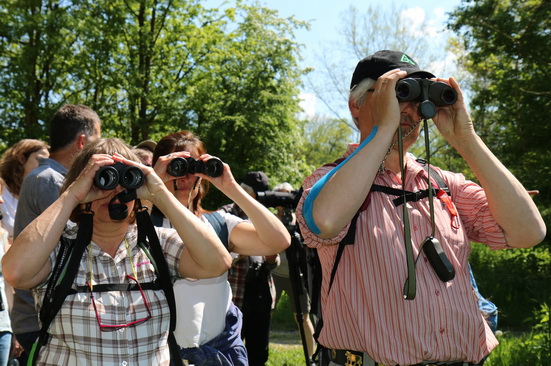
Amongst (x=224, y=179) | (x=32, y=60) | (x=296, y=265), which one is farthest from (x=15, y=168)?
(x=32, y=60)

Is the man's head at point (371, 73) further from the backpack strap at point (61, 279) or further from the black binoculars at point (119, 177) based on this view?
the backpack strap at point (61, 279)

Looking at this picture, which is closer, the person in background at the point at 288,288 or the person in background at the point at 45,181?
the person in background at the point at 45,181

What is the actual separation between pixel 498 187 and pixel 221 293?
165 centimetres

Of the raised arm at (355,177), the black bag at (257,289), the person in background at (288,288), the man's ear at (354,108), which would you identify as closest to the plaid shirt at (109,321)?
the raised arm at (355,177)

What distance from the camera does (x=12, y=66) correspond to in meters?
16.8

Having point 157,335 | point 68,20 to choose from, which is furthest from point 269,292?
point 68,20

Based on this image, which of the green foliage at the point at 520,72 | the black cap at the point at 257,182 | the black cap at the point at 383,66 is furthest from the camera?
the green foliage at the point at 520,72

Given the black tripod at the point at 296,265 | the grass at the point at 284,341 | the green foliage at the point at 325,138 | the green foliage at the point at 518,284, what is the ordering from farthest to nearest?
1. the green foliage at the point at 325,138
2. the green foliage at the point at 518,284
3. the grass at the point at 284,341
4. the black tripod at the point at 296,265

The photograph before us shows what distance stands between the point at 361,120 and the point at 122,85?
1609 centimetres

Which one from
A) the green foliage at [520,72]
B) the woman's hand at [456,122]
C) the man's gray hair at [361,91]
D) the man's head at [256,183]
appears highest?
the green foliage at [520,72]

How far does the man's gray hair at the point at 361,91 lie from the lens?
8.31 ft

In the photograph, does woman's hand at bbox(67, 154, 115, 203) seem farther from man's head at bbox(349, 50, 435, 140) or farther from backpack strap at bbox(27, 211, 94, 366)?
man's head at bbox(349, 50, 435, 140)

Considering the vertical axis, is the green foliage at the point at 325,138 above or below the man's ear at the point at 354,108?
above

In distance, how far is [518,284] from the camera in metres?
10.2
